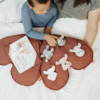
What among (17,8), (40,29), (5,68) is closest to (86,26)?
(40,29)

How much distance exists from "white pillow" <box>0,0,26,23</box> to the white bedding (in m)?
0.38

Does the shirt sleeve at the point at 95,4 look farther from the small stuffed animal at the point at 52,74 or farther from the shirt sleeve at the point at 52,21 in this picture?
the small stuffed animal at the point at 52,74

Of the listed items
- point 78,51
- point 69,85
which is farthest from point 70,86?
point 78,51

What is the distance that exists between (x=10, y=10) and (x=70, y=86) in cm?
77

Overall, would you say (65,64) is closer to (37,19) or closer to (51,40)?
(51,40)

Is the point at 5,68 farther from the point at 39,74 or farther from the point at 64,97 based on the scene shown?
the point at 64,97

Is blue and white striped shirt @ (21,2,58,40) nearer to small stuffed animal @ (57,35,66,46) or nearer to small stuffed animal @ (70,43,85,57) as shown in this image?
small stuffed animal @ (57,35,66,46)

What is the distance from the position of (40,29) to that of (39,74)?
364 mm

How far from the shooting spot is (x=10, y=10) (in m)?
0.81

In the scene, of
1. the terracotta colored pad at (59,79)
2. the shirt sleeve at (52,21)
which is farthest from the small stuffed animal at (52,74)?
the shirt sleeve at (52,21)

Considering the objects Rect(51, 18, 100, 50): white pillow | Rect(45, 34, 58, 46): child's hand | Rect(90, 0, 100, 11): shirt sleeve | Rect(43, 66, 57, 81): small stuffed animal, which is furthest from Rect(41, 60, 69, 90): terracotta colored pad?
Rect(90, 0, 100, 11): shirt sleeve

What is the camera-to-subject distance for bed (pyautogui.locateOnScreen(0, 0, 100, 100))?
69 cm

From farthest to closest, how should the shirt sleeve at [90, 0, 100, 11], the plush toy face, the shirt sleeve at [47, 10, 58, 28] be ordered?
1. the shirt sleeve at [47, 10, 58, 28]
2. the plush toy face
3. the shirt sleeve at [90, 0, 100, 11]

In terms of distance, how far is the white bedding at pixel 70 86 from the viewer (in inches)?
27.2
